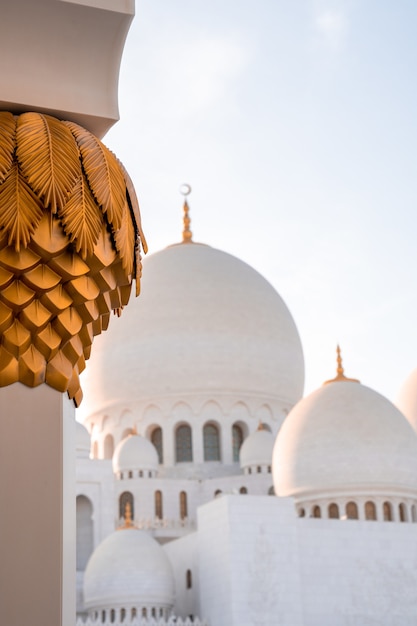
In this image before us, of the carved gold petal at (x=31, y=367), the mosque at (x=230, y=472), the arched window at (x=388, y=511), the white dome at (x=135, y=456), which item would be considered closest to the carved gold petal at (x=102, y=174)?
the carved gold petal at (x=31, y=367)

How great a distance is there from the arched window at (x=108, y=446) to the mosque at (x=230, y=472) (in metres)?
0.05

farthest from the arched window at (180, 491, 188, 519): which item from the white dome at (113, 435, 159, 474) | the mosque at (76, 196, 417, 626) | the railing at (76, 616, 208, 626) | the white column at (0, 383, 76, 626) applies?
the white column at (0, 383, 76, 626)

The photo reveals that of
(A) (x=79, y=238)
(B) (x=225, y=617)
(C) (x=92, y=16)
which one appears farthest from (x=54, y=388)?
(B) (x=225, y=617)

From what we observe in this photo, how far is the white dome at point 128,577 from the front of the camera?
20.1 metres

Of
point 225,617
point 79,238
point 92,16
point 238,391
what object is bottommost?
point 225,617

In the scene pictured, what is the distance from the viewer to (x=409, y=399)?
29.4 meters

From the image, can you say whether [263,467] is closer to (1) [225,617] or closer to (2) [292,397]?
(2) [292,397]

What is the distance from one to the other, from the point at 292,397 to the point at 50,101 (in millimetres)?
28215

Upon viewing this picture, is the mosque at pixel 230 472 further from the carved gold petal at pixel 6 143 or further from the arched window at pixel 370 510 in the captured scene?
the carved gold petal at pixel 6 143

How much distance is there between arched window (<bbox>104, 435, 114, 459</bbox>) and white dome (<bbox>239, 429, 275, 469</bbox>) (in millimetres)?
4315

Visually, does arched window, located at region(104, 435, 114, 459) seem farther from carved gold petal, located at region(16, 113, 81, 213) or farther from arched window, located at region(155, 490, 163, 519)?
carved gold petal, located at region(16, 113, 81, 213)

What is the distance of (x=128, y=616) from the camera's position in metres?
19.5

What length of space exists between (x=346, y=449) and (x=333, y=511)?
4.97 feet

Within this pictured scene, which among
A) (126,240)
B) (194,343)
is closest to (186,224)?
(194,343)
